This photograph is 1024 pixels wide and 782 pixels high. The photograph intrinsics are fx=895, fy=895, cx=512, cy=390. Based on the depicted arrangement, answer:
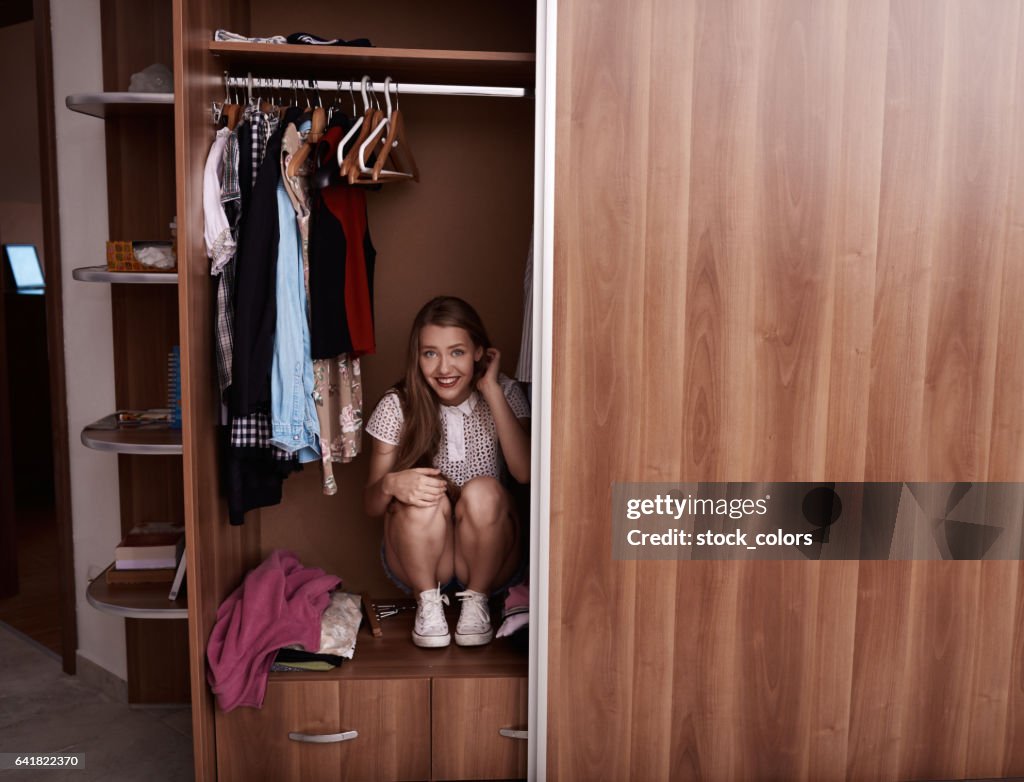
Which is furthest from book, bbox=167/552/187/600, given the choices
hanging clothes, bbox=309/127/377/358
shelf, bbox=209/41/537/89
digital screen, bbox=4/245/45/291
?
digital screen, bbox=4/245/45/291

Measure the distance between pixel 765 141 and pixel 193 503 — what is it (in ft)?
5.17

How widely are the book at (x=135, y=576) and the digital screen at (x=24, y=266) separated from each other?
4023mm

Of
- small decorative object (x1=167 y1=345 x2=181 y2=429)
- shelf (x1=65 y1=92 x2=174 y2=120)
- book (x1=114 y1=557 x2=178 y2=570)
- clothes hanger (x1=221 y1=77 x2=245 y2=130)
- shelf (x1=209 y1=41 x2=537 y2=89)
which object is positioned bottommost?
book (x1=114 y1=557 x2=178 y2=570)

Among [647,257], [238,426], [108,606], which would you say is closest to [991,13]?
[647,257]

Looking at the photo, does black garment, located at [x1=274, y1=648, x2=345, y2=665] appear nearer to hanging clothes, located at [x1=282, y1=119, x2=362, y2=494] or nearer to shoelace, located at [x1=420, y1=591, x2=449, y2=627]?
shoelace, located at [x1=420, y1=591, x2=449, y2=627]

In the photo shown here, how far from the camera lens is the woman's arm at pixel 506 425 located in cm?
242

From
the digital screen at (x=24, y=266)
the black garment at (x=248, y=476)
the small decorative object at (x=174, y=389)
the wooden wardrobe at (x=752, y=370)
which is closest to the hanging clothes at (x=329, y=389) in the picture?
the black garment at (x=248, y=476)

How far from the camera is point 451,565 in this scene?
8.37 feet

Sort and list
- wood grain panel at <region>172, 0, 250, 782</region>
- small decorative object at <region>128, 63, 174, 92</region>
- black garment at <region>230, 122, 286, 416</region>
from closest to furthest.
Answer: wood grain panel at <region>172, 0, 250, 782</region> < black garment at <region>230, 122, 286, 416</region> < small decorative object at <region>128, 63, 174, 92</region>

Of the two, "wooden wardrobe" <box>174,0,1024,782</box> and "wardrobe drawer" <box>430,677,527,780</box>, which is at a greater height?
"wooden wardrobe" <box>174,0,1024,782</box>

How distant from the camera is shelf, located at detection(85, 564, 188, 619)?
226cm

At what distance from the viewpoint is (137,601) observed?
233 cm

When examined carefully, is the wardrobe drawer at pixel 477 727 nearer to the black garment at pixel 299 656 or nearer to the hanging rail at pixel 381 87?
the black garment at pixel 299 656

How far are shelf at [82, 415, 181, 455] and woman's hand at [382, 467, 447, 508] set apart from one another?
57 cm
